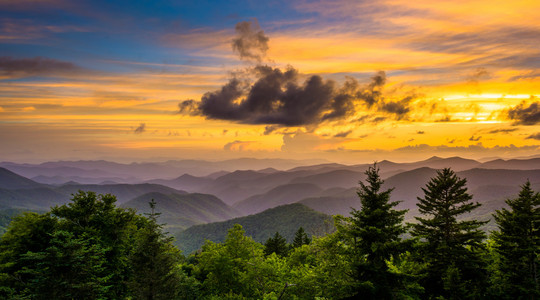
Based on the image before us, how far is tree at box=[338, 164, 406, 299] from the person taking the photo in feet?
80.1

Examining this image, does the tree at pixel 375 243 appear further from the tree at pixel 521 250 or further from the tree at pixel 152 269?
the tree at pixel 152 269

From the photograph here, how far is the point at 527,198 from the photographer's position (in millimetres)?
34125

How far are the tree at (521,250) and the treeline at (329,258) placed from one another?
10cm

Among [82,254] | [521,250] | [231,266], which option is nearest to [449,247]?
[521,250]

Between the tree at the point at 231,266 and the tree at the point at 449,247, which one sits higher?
the tree at the point at 449,247

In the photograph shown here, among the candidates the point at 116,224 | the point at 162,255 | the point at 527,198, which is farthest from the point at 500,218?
the point at 116,224

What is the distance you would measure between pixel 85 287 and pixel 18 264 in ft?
46.9

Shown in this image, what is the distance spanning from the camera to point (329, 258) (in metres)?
27.9

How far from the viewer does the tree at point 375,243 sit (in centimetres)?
2442

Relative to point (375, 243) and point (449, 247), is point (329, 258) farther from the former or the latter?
point (449, 247)

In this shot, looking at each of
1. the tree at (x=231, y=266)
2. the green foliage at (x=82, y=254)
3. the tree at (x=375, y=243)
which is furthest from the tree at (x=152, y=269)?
the tree at (x=375, y=243)

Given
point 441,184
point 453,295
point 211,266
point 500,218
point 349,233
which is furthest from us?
point 211,266

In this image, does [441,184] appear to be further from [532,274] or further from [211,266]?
[211,266]

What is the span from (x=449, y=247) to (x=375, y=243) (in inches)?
470
